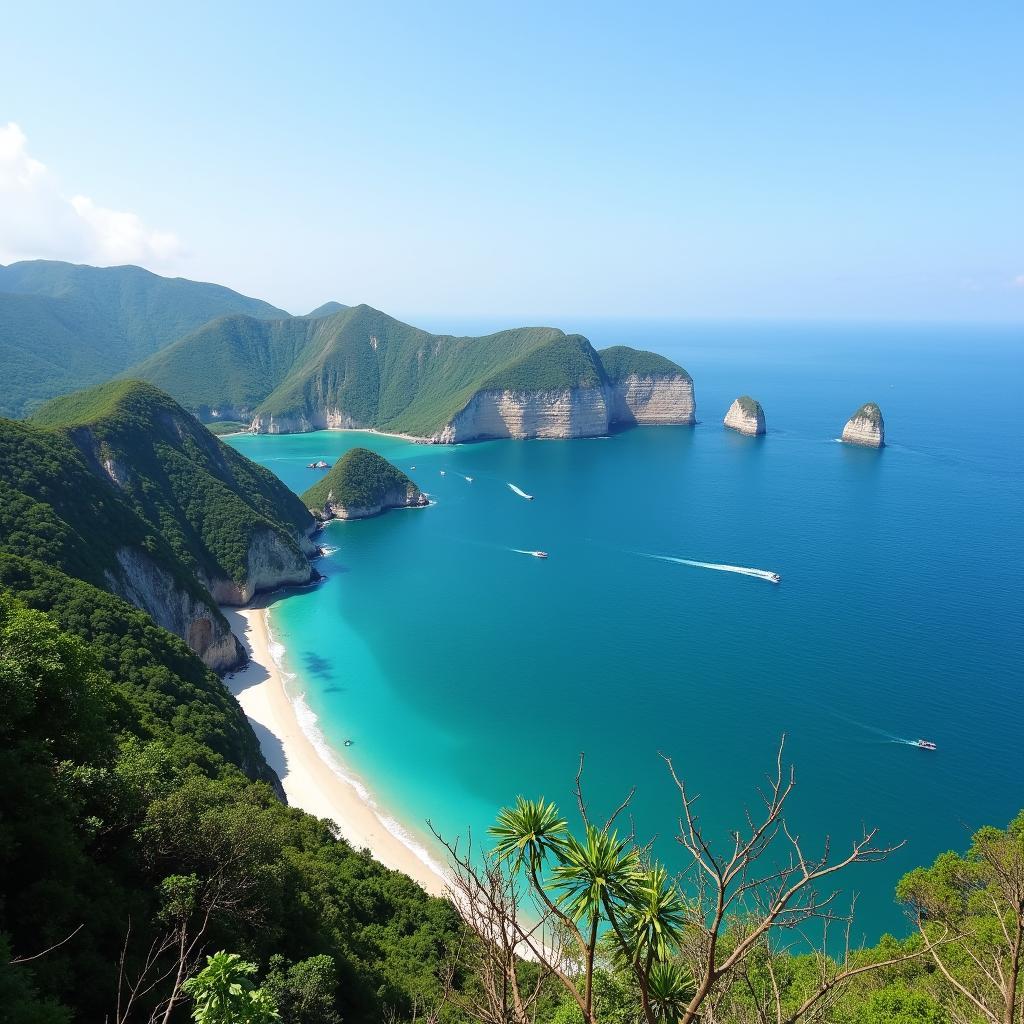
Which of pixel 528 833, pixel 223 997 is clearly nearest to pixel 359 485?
pixel 223 997

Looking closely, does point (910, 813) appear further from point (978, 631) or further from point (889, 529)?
point (889, 529)

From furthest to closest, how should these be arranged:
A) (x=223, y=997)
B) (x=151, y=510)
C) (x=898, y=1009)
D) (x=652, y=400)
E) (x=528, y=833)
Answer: (x=652, y=400), (x=151, y=510), (x=898, y=1009), (x=528, y=833), (x=223, y=997)

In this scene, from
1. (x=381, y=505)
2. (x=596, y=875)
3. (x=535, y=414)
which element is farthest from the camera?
(x=535, y=414)

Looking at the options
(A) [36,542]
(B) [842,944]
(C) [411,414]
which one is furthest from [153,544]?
(C) [411,414]

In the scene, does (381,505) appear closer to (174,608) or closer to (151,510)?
(151,510)

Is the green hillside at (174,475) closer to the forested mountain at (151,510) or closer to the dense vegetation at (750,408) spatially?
the forested mountain at (151,510)

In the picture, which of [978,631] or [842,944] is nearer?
[842,944]

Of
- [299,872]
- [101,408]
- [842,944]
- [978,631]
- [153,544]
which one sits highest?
[101,408]

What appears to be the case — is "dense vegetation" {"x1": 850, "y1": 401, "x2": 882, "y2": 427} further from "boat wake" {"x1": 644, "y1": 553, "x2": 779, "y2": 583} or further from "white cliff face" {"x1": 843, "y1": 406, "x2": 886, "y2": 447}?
"boat wake" {"x1": 644, "y1": 553, "x2": 779, "y2": 583}
